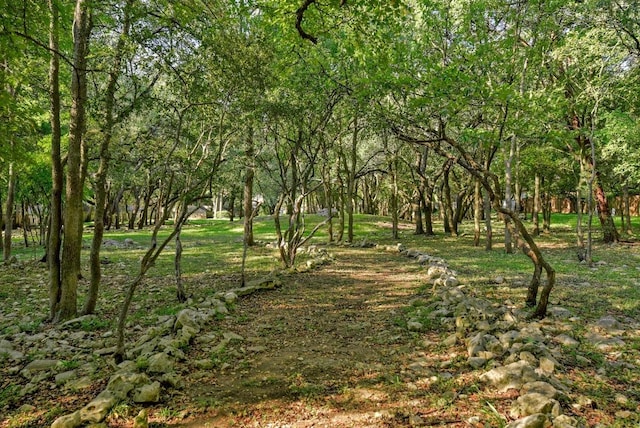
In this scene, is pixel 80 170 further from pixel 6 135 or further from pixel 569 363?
pixel 569 363

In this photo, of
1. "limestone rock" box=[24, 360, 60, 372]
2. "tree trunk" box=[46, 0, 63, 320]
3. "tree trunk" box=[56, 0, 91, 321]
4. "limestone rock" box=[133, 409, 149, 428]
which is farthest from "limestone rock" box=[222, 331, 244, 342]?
"tree trunk" box=[46, 0, 63, 320]

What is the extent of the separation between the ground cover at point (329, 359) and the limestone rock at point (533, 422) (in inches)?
11.3

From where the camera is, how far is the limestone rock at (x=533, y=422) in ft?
11.1

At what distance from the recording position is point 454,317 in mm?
6945

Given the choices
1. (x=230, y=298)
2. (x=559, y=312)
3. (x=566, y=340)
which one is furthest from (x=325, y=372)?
(x=559, y=312)

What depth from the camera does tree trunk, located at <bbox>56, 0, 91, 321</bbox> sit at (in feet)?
22.2

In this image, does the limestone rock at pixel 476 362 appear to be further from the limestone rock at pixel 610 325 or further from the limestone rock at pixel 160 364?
the limestone rock at pixel 160 364

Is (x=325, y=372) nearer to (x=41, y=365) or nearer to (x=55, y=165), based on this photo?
(x=41, y=365)

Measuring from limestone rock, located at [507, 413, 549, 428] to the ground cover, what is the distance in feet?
0.94

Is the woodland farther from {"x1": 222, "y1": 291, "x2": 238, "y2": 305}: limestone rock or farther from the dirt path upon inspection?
{"x1": 222, "y1": 291, "x2": 238, "y2": 305}: limestone rock

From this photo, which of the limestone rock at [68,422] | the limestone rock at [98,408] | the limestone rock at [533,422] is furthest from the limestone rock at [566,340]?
the limestone rock at [68,422]

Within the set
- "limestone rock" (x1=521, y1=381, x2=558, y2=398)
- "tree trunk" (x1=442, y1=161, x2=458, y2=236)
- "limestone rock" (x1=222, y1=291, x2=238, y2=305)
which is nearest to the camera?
"limestone rock" (x1=521, y1=381, x2=558, y2=398)

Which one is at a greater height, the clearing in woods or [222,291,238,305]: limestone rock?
[222,291,238,305]: limestone rock

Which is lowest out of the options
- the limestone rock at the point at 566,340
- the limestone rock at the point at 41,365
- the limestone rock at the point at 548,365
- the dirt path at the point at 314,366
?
the dirt path at the point at 314,366
